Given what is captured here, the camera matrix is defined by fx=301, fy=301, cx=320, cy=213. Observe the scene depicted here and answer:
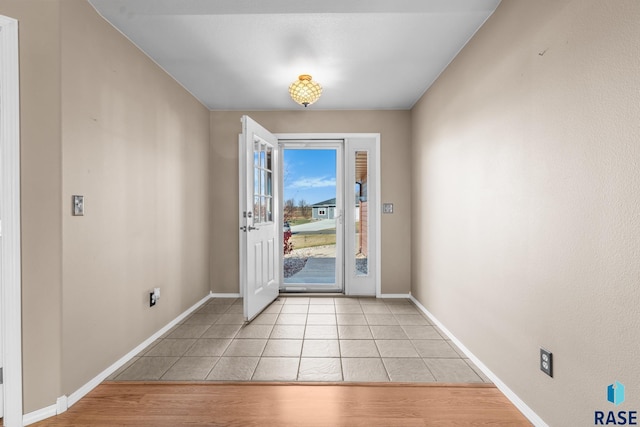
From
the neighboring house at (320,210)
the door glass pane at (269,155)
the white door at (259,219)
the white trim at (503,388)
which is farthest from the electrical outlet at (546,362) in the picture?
the neighboring house at (320,210)

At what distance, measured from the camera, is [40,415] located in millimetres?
1622

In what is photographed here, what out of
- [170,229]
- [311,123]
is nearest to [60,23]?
[170,229]

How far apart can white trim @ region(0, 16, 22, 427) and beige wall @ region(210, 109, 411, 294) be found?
2.28m

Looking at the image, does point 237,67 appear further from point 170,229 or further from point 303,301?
point 303,301

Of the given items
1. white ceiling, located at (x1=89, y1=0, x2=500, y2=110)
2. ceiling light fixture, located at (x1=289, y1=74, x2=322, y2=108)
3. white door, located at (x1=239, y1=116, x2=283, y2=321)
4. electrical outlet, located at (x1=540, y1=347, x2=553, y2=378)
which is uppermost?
white ceiling, located at (x1=89, y1=0, x2=500, y2=110)

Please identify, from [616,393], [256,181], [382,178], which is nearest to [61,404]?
[256,181]

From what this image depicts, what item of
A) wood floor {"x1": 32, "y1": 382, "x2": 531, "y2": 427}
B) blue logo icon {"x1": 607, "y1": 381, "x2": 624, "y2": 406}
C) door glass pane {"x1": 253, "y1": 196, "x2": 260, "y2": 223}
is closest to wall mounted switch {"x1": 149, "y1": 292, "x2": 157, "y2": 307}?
wood floor {"x1": 32, "y1": 382, "x2": 531, "y2": 427}

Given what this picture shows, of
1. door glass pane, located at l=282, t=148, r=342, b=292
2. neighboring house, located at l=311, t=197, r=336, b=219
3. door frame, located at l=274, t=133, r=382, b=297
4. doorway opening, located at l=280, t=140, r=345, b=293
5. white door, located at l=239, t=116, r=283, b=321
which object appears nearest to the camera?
white door, located at l=239, t=116, r=283, b=321

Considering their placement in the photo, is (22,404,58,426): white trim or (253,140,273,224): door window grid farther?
(253,140,273,224): door window grid

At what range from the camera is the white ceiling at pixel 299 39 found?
6.20ft

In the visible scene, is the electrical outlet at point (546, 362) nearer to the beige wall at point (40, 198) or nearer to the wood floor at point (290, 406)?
the wood floor at point (290, 406)

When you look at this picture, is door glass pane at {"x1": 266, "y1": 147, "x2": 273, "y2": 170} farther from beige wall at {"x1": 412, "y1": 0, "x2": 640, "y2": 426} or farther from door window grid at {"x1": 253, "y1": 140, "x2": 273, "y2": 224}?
beige wall at {"x1": 412, "y1": 0, "x2": 640, "y2": 426}

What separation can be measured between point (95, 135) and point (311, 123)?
242 centimetres

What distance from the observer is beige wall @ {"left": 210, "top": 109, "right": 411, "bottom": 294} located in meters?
3.84
